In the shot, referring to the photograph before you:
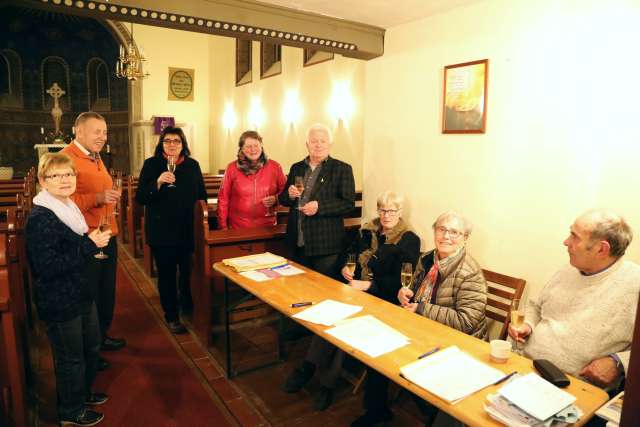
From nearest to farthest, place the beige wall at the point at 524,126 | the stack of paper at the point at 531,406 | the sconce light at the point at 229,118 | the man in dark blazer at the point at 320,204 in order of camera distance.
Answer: the stack of paper at the point at 531,406
the beige wall at the point at 524,126
the man in dark blazer at the point at 320,204
the sconce light at the point at 229,118

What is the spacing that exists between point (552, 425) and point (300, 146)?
5.86m

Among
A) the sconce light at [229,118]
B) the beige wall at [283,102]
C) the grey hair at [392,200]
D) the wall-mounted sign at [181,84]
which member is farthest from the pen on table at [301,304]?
the wall-mounted sign at [181,84]

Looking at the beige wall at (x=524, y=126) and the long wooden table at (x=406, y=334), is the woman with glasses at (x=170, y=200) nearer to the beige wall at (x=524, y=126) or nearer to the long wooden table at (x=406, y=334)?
the long wooden table at (x=406, y=334)

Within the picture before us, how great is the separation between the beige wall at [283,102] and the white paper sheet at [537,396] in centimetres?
426

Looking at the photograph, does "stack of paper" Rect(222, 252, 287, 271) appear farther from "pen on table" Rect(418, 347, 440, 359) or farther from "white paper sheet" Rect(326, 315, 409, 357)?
"pen on table" Rect(418, 347, 440, 359)

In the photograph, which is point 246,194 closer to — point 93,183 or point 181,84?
point 93,183

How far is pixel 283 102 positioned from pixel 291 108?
13.5 inches

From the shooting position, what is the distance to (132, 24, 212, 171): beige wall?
9617 mm

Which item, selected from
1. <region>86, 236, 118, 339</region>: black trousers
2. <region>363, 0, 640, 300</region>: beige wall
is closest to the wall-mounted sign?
<region>363, 0, 640, 300</region>: beige wall

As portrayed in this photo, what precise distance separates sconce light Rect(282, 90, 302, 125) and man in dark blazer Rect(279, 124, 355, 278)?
146 inches

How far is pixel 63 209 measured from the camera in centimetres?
212

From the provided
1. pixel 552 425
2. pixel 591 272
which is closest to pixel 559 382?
pixel 552 425

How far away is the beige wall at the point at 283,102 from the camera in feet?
18.5

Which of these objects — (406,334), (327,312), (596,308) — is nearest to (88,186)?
(327,312)
